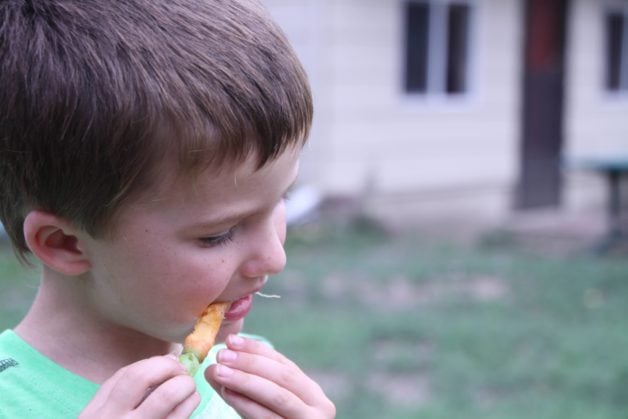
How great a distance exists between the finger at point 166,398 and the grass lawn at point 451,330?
130 inches

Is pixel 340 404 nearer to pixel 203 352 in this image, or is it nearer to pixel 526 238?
pixel 203 352

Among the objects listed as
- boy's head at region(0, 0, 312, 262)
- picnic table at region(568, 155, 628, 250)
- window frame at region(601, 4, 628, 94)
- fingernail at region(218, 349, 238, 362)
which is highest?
boy's head at region(0, 0, 312, 262)

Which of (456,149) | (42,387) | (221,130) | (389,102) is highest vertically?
(221,130)

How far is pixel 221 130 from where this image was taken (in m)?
1.39

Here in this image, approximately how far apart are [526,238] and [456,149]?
164 cm

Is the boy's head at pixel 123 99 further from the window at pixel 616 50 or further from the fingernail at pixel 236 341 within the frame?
the window at pixel 616 50

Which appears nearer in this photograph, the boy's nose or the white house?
the boy's nose

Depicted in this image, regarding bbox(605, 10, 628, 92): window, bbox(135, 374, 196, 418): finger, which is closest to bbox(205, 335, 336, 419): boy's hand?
bbox(135, 374, 196, 418): finger

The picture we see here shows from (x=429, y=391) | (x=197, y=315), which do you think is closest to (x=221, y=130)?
(x=197, y=315)

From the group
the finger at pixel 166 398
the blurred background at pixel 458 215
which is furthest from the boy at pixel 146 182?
the blurred background at pixel 458 215

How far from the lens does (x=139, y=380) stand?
4.30 ft

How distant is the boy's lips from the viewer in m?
1.56

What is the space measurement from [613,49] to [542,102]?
2.20m

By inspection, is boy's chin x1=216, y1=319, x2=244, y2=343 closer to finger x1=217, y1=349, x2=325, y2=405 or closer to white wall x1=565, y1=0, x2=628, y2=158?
finger x1=217, y1=349, x2=325, y2=405
